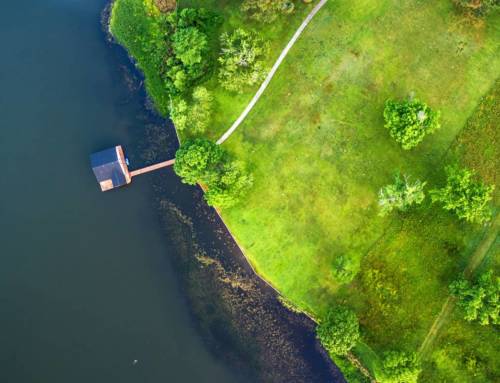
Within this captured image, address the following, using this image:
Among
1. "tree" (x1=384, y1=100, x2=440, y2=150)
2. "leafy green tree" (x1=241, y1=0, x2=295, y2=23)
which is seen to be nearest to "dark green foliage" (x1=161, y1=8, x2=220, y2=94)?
"leafy green tree" (x1=241, y1=0, x2=295, y2=23)

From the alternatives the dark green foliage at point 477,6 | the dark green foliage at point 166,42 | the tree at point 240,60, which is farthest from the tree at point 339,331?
the dark green foliage at point 477,6

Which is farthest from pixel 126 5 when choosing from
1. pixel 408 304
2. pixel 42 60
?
pixel 408 304

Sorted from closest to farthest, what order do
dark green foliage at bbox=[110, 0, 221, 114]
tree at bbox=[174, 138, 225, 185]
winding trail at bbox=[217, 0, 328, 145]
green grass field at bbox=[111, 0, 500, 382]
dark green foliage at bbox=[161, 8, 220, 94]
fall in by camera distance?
1. tree at bbox=[174, 138, 225, 185]
2. dark green foliage at bbox=[161, 8, 220, 94]
3. green grass field at bbox=[111, 0, 500, 382]
4. dark green foliage at bbox=[110, 0, 221, 114]
5. winding trail at bbox=[217, 0, 328, 145]

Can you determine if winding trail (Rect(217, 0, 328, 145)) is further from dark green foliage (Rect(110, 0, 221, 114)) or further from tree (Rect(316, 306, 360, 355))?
tree (Rect(316, 306, 360, 355))

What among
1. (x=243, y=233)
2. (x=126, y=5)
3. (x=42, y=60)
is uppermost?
(x=126, y=5)

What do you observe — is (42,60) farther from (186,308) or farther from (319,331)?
(319,331)

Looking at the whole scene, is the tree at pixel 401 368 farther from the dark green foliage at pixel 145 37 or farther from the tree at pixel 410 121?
the dark green foliage at pixel 145 37

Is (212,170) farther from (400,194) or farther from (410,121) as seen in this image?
(410,121)
